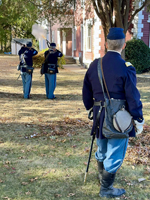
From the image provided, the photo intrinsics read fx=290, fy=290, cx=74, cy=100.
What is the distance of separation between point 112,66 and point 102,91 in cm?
34

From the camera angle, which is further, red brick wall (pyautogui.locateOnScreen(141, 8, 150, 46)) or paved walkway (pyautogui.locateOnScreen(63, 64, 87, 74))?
paved walkway (pyautogui.locateOnScreen(63, 64, 87, 74))

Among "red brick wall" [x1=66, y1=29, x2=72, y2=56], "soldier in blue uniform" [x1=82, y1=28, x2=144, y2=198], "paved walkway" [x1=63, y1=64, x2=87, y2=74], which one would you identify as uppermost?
"red brick wall" [x1=66, y1=29, x2=72, y2=56]

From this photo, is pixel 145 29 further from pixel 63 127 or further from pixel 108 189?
pixel 108 189

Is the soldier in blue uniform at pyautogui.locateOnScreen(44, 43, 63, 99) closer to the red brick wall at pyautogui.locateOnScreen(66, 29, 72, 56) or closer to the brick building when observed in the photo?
the brick building

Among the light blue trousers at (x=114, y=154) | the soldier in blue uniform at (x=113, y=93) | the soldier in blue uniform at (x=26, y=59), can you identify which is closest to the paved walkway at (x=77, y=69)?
the soldier in blue uniform at (x=26, y=59)

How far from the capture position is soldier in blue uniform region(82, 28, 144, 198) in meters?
3.38

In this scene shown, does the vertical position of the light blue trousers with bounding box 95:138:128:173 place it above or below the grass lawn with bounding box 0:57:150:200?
above

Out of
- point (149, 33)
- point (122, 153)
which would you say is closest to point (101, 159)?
point (122, 153)

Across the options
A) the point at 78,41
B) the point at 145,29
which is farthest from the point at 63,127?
the point at 78,41

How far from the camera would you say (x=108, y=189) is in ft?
12.5

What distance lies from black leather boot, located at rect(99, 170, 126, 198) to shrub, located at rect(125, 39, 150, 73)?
49.5 ft

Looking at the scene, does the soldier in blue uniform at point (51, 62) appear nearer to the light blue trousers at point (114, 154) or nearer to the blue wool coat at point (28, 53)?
the blue wool coat at point (28, 53)

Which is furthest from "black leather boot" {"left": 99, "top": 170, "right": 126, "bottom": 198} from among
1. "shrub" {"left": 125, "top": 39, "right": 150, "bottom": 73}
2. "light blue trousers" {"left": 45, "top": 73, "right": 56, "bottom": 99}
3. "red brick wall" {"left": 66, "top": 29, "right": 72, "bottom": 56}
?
"red brick wall" {"left": 66, "top": 29, "right": 72, "bottom": 56}

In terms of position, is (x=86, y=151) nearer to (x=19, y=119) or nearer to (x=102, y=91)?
(x=102, y=91)
